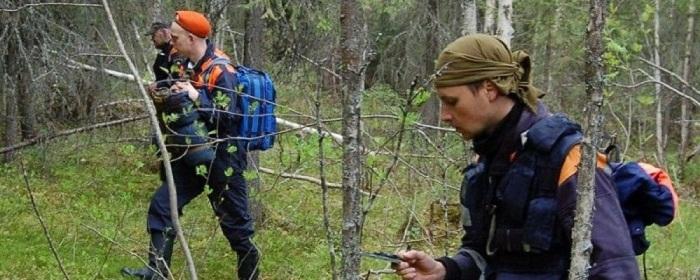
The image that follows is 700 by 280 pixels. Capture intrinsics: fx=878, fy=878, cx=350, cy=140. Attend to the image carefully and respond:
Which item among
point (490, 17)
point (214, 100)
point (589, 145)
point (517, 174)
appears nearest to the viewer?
point (589, 145)

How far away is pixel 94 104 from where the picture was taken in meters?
11.1

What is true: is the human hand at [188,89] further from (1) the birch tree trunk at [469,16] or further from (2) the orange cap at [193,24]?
(1) the birch tree trunk at [469,16]

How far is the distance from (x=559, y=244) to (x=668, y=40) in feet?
74.6

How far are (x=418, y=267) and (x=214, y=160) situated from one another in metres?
2.97

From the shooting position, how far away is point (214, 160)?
5.63m

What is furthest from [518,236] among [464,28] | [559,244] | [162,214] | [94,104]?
[94,104]

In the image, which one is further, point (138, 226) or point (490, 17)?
point (490, 17)

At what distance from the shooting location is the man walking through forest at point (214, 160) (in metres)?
5.35

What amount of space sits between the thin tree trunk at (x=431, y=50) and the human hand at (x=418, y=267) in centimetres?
1216

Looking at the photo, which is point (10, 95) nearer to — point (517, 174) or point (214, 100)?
point (214, 100)

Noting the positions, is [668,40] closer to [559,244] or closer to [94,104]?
[94,104]

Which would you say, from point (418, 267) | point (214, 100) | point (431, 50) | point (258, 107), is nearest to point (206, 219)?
point (258, 107)

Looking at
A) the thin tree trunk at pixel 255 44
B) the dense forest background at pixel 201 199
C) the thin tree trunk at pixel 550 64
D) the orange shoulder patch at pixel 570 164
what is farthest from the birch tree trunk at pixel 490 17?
the thin tree trunk at pixel 550 64

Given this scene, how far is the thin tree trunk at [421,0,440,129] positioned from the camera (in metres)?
15.3
